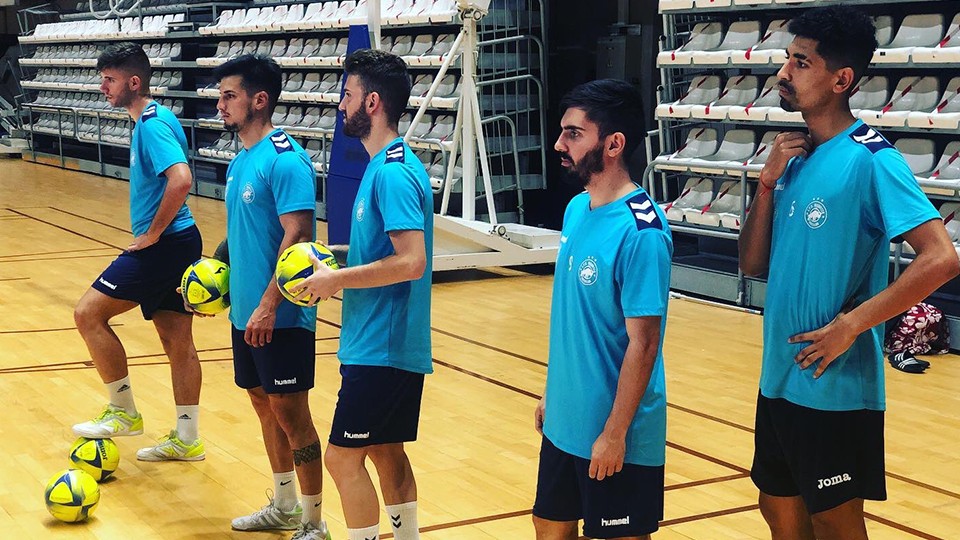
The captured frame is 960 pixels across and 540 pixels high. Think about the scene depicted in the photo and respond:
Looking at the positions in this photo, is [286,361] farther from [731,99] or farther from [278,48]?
[278,48]

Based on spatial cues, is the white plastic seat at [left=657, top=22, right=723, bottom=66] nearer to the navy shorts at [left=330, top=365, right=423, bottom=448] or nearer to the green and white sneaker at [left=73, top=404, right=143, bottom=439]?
the green and white sneaker at [left=73, top=404, right=143, bottom=439]

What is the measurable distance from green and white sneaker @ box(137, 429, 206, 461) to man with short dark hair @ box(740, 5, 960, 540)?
2.87m

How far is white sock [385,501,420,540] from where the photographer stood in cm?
335

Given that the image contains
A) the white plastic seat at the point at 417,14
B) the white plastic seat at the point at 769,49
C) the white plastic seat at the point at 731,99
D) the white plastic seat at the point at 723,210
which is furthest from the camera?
the white plastic seat at the point at 417,14

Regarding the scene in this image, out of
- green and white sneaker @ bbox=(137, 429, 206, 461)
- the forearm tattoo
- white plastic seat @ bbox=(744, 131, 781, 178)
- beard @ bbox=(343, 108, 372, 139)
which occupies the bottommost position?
green and white sneaker @ bbox=(137, 429, 206, 461)

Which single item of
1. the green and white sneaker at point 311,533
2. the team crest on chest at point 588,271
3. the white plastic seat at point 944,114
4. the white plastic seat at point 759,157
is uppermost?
the white plastic seat at point 944,114

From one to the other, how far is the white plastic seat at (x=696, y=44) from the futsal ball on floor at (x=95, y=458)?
233 inches

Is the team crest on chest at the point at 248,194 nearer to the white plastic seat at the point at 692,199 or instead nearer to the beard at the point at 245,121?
the beard at the point at 245,121

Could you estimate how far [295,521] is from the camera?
13.2 ft

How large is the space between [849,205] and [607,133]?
59cm

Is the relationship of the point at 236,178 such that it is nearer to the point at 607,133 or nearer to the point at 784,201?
the point at 607,133

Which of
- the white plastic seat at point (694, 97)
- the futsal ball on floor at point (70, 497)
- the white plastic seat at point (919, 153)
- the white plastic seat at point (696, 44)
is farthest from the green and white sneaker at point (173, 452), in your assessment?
the white plastic seat at point (696, 44)

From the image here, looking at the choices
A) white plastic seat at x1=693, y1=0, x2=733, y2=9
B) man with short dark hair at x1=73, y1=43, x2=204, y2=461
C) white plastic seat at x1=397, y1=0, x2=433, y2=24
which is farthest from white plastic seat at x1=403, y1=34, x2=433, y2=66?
man with short dark hair at x1=73, y1=43, x2=204, y2=461

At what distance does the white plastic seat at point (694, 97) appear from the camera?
29.5 feet
